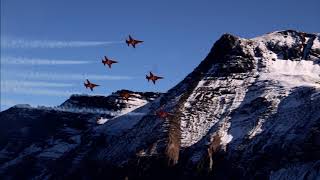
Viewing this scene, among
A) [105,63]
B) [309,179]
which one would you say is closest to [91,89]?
[105,63]

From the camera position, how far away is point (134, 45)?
189 m

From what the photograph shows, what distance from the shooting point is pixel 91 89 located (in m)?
199

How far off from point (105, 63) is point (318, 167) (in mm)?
63713

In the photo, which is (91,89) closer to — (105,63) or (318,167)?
(105,63)

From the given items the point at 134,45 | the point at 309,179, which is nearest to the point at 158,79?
the point at 134,45

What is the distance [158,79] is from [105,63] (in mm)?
14661

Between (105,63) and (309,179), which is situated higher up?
(105,63)

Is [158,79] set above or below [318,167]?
above

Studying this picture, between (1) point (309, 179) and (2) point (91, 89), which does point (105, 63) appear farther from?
(1) point (309, 179)

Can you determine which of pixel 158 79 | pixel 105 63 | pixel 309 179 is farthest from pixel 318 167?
pixel 105 63

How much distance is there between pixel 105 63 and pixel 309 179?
62329 millimetres

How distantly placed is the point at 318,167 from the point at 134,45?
5979 centimetres

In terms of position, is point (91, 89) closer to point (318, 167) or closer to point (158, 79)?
point (158, 79)

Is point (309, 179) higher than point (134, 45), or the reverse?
point (134, 45)
